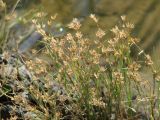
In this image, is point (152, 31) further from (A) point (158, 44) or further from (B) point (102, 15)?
(B) point (102, 15)

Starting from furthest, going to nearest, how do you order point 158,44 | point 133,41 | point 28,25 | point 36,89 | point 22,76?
point 28,25 < point 158,44 < point 22,76 < point 36,89 < point 133,41

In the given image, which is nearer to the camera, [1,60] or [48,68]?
[48,68]

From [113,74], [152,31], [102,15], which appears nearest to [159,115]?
[113,74]

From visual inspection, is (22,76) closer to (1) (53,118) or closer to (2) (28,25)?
(1) (53,118)

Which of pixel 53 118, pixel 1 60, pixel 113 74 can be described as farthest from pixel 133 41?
pixel 1 60

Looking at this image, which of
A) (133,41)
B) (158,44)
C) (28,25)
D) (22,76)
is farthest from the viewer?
(28,25)

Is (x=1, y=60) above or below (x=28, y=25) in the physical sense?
below

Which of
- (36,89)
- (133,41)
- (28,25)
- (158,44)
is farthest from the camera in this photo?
(28,25)

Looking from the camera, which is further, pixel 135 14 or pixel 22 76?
pixel 135 14

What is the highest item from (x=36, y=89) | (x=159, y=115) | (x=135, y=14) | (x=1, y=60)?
(x=135, y=14)
